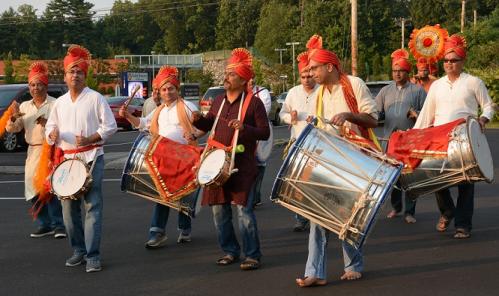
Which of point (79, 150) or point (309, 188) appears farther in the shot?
point (79, 150)

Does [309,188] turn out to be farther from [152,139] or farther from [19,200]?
[19,200]

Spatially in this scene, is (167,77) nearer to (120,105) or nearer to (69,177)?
(69,177)

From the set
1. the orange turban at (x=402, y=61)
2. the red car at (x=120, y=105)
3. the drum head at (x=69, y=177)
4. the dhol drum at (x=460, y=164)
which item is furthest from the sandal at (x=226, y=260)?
the red car at (x=120, y=105)

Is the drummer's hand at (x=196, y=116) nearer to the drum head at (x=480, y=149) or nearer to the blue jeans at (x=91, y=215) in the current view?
the blue jeans at (x=91, y=215)

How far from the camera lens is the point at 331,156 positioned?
5.97 m

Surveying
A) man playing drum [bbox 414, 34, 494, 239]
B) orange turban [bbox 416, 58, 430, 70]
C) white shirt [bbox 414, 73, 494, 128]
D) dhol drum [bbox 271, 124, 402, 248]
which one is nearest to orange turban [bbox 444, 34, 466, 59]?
man playing drum [bbox 414, 34, 494, 239]

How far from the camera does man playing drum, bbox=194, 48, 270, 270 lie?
689 cm

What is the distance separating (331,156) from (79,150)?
7.94ft

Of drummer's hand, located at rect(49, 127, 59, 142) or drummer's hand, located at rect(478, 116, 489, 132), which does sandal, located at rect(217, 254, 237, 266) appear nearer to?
drummer's hand, located at rect(49, 127, 59, 142)

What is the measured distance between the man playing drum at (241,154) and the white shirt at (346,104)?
674 millimetres

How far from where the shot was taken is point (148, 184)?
7.66 m

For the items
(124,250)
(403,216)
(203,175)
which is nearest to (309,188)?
(203,175)

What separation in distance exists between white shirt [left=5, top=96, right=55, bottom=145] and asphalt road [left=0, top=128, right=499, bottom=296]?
1094 mm

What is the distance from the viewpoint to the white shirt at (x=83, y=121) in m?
7.04
